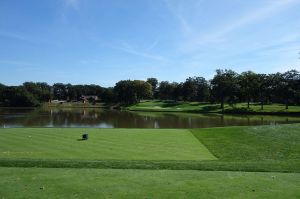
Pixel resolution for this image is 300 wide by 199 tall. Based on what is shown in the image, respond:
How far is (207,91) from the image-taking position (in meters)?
134

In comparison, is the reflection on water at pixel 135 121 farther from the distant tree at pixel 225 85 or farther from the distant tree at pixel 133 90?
the distant tree at pixel 133 90

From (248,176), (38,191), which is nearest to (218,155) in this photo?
(248,176)

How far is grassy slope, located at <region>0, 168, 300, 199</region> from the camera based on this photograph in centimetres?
859

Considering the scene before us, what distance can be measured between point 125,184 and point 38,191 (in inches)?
85.2

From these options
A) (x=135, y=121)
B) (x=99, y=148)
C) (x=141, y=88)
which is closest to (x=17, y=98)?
(x=141, y=88)

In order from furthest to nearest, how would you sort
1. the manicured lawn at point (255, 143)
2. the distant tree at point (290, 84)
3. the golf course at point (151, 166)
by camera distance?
the distant tree at point (290, 84), the manicured lawn at point (255, 143), the golf course at point (151, 166)

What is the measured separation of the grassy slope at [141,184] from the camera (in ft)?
28.2

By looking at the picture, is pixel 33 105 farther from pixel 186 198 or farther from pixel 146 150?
pixel 186 198

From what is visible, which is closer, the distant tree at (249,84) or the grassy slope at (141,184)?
the grassy slope at (141,184)

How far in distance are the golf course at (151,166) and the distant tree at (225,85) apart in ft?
235

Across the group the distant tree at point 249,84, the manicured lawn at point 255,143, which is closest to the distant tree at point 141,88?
the distant tree at point 249,84

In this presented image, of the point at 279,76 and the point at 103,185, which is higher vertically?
the point at 279,76

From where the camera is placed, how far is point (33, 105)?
136 metres

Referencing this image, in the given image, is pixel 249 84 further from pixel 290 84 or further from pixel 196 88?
pixel 196 88
